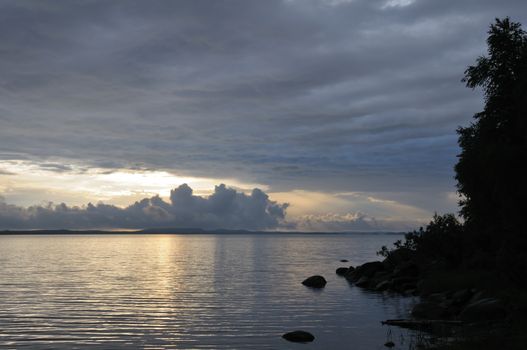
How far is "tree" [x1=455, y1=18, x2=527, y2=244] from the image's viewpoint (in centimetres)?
3081

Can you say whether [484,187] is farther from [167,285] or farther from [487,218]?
[167,285]

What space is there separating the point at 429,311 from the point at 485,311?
5596mm

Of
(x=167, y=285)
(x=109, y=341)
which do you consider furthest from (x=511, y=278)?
(x=167, y=285)

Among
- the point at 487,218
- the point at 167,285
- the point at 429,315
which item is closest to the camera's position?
the point at 429,315

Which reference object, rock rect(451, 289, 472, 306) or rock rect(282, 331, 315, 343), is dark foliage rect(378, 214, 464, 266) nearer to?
rock rect(451, 289, 472, 306)

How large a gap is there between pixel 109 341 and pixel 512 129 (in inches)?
1098

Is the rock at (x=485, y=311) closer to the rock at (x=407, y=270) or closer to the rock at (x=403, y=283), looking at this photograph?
the rock at (x=403, y=283)

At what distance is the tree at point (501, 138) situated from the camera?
1213 inches

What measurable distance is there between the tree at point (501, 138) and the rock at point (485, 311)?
25.6 ft

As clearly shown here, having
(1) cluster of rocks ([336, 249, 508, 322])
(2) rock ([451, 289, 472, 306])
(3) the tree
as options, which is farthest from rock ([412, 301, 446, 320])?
(3) the tree

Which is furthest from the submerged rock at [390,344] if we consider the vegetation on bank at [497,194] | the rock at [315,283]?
the rock at [315,283]

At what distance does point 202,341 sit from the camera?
25641 millimetres

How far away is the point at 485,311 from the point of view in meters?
26.7

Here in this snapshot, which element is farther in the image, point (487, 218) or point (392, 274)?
point (392, 274)
